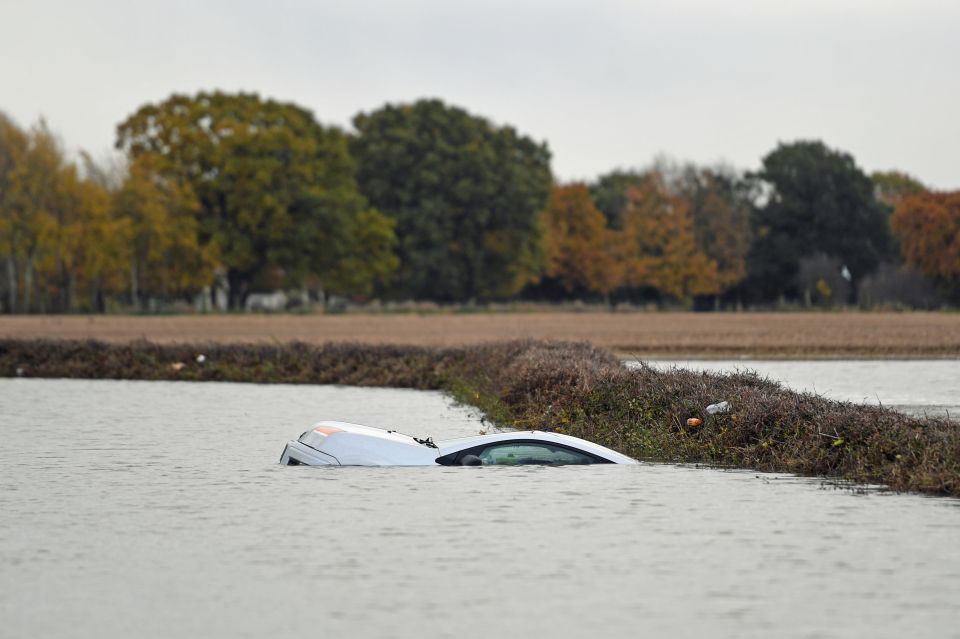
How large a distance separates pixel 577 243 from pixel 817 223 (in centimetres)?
2137

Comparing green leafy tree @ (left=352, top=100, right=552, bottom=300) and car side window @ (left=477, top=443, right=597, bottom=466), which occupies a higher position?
green leafy tree @ (left=352, top=100, right=552, bottom=300)

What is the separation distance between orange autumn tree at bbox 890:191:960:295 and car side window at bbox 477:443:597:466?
9989 cm

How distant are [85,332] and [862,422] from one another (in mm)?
60525

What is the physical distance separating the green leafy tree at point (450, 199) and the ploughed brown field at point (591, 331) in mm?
9010

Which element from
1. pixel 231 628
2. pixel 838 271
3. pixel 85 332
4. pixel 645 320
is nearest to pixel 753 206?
pixel 838 271

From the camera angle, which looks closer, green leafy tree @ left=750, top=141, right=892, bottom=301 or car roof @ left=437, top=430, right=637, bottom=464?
car roof @ left=437, top=430, right=637, bottom=464

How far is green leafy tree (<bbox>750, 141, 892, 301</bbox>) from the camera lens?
13012 cm

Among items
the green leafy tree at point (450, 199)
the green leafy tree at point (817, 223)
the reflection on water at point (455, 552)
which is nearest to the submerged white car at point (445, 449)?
the reflection on water at point (455, 552)

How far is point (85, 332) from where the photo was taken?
75.6m

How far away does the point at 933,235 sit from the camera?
115688 mm

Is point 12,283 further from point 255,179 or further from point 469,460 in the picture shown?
point 469,460

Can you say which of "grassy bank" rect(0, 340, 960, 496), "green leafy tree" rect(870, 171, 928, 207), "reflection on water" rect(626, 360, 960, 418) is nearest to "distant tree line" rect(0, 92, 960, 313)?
"green leafy tree" rect(870, 171, 928, 207)

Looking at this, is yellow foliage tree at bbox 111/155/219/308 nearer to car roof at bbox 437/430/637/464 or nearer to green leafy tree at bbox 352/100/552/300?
green leafy tree at bbox 352/100/552/300

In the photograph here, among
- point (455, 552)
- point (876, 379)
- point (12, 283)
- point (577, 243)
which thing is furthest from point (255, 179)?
point (455, 552)
